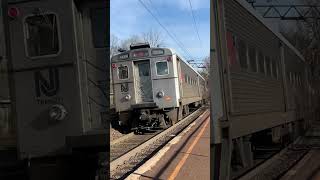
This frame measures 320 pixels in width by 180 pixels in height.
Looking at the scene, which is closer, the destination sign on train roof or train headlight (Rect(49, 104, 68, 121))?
train headlight (Rect(49, 104, 68, 121))

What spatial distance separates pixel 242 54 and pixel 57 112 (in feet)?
14.1

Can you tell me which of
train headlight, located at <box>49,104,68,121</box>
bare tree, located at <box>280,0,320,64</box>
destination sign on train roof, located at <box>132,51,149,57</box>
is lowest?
train headlight, located at <box>49,104,68,121</box>

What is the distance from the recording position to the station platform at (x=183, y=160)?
3.04 metres

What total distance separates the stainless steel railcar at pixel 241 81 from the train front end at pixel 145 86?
329mm

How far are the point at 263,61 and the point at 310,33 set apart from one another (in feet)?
93.0

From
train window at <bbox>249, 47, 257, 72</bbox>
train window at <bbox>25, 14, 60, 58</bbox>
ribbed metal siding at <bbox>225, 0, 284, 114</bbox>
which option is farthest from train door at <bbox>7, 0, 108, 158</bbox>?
train window at <bbox>249, 47, 257, 72</bbox>

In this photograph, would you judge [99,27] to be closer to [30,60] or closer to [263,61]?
[30,60]

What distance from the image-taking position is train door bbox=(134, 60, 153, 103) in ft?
10.1

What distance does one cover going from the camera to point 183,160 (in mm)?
3367

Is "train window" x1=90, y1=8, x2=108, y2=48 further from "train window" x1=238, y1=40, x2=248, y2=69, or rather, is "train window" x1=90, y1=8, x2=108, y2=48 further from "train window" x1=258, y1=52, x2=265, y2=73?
"train window" x1=258, y1=52, x2=265, y2=73

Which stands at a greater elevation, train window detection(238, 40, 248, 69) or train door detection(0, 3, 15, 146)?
train window detection(238, 40, 248, 69)

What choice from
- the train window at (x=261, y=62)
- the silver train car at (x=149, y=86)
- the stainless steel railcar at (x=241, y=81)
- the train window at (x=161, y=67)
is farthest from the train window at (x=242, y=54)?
the train window at (x=161, y=67)

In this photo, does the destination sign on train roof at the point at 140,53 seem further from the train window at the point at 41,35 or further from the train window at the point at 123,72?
the train window at the point at 41,35

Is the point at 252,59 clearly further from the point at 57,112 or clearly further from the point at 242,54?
the point at 57,112
